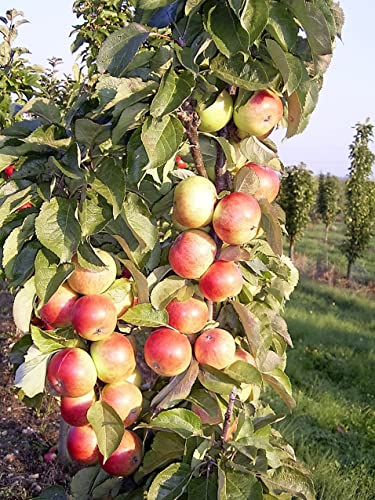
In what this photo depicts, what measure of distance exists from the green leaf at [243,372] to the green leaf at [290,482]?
0.22 m

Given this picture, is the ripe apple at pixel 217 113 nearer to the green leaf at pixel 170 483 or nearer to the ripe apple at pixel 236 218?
the ripe apple at pixel 236 218

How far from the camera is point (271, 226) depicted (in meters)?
1.16

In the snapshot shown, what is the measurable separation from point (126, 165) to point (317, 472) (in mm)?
2586

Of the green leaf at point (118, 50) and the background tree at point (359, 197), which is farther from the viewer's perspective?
the background tree at point (359, 197)

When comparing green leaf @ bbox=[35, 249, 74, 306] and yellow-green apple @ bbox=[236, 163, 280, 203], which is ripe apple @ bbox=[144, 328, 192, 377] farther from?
yellow-green apple @ bbox=[236, 163, 280, 203]

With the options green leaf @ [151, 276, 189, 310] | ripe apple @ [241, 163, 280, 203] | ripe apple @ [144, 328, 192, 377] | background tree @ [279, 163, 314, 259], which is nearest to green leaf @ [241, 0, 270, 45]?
ripe apple @ [241, 163, 280, 203]

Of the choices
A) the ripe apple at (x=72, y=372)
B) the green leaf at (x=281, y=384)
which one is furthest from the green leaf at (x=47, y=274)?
the green leaf at (x=281, y=384)

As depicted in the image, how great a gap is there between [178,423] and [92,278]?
35cm

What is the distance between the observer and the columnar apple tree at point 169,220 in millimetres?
1057

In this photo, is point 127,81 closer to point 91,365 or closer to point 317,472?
point 91,365

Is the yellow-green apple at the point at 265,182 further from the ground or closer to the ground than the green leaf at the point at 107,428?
further from the ground

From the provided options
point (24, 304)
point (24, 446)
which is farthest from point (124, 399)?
point (24, 446)

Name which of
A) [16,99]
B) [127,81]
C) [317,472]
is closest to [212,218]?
[127,81]

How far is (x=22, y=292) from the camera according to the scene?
1.16 meters
